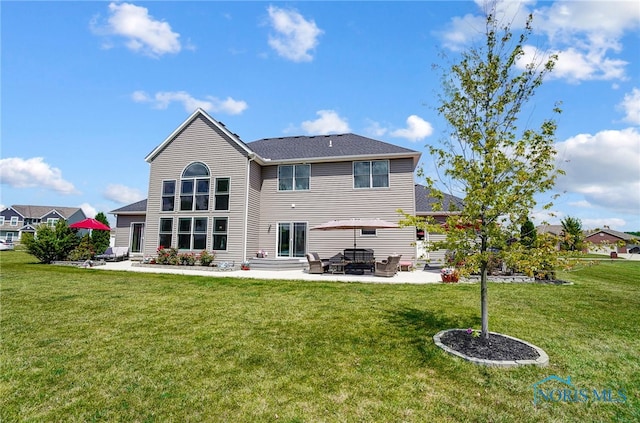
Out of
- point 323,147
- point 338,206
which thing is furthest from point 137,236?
point 338,206

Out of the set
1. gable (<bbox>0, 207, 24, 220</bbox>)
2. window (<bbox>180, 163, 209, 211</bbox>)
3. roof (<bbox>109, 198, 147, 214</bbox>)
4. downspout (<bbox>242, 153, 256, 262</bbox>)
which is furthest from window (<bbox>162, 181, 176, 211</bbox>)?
gable (<bbox>0, 207, 24, 220</bbox>)

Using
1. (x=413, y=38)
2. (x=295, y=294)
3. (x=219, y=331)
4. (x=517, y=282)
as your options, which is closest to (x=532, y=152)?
(x=413, y=38)

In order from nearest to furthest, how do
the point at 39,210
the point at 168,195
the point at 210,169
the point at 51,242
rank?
the point at 51,242 < the point at 210,169 < the point at 168,195 < the point at 39,210

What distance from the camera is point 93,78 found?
39.8 ft

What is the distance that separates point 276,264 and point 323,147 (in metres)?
7.81

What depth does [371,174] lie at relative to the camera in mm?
16500

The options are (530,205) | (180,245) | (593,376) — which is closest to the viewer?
(593,376)

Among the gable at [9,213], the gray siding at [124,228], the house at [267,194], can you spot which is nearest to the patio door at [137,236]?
the gray siding at [124,228]

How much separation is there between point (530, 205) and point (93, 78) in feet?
51.2

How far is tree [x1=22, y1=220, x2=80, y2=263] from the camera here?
17.1 meters

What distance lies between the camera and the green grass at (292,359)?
3.08 metres

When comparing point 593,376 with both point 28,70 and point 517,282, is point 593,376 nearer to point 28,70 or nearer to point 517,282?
point 517,282

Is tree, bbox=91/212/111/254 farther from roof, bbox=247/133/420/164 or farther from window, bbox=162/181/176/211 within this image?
roof, bbox=247/133/420/164

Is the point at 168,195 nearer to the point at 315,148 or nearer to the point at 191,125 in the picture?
the point at 191,125
